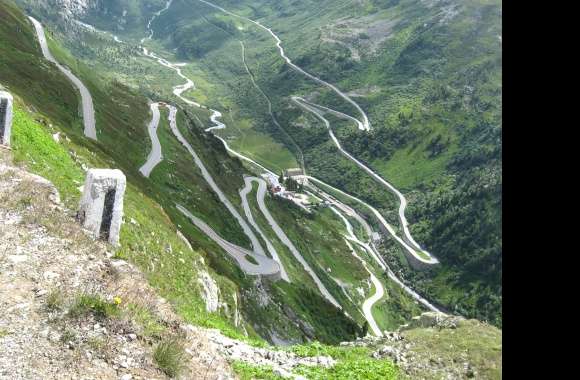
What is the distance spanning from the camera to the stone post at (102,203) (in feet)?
61.0

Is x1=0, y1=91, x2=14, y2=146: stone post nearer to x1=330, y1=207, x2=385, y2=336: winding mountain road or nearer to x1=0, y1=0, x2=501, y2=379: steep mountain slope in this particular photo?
Result: x1=0, y1=0, x2=501, y2=379: steep mountain slope

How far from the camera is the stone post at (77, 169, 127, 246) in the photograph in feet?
61.0

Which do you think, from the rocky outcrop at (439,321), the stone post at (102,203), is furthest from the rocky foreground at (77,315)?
the rocky outcrop at (439,321)

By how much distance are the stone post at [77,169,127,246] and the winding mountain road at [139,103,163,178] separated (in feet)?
241

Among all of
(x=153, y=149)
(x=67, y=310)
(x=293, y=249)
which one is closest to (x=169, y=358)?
(x=67, y=310)

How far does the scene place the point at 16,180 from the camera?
19.0 metres

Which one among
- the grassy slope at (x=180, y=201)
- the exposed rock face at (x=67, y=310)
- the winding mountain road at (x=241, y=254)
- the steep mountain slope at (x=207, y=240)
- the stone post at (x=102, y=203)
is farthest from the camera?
the winding mountain road at (x=241, y=254)

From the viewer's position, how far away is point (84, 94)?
116438mm

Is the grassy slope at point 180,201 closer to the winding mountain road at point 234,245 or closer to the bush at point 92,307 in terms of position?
the winding mountain road at point 234,245

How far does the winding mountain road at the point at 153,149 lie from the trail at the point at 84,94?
37.4 ft

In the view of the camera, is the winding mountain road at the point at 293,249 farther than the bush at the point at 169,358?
Yes
